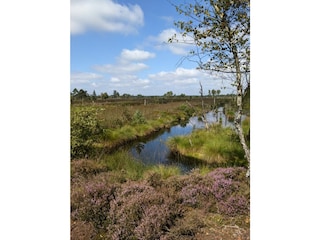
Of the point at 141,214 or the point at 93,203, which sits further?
the point at 93,203

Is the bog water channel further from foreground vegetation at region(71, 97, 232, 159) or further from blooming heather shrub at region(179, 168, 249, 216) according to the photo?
blooming heather shrub at region(179, 168, 249, 216)

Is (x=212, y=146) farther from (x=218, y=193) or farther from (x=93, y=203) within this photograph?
(x=93, y=203)

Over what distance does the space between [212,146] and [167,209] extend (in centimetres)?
287

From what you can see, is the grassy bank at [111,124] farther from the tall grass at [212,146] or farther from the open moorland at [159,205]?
the open moorland at [159,205]

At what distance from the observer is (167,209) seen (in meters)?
1.75

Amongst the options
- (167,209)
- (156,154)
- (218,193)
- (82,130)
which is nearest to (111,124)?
(156,154)

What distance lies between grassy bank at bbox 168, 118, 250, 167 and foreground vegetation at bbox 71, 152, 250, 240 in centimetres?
144

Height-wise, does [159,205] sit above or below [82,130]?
below

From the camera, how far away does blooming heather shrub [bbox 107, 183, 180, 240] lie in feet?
5.25

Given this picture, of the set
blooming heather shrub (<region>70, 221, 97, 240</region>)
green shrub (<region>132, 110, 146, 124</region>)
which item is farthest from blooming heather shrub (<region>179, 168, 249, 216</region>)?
green shrub (<region>132, 110, 146, 124</region>)

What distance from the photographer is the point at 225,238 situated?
1521 mm

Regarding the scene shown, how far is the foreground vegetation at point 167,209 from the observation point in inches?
63.1
